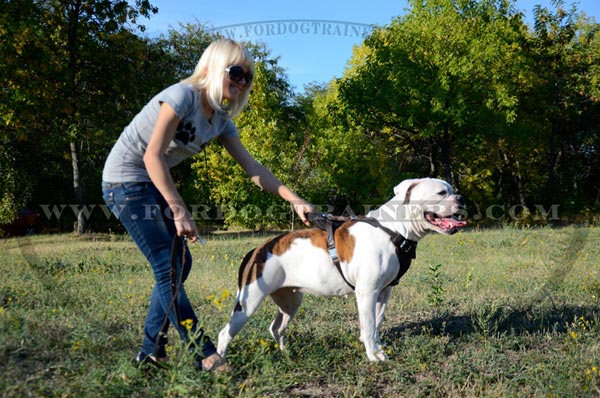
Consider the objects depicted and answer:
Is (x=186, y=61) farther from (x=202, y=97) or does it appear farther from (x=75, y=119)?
(x=202, y=97)

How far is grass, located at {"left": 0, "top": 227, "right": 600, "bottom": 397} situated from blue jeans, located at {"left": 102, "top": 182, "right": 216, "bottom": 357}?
20cm

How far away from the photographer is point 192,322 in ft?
Answer: 10.8

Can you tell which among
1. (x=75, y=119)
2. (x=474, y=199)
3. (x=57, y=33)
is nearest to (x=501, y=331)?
(x=75, y=119)

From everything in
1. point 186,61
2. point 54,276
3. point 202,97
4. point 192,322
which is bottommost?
point 54,276

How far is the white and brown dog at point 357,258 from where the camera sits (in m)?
3.78

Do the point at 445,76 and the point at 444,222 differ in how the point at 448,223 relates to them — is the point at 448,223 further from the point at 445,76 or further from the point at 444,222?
the point at 445,76

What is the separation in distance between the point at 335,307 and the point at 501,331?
174 centimetres

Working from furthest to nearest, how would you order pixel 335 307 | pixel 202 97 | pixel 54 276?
pixel 54 276 → pixel 335 307 → pixel 202 97

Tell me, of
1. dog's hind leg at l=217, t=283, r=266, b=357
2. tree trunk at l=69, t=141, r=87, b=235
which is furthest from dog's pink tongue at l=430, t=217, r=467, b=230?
tree trunk at l=69, t=141, r=87, b=235

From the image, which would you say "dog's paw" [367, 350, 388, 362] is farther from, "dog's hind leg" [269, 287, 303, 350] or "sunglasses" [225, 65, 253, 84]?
"sunglasses" [225, 65, 253, 84]

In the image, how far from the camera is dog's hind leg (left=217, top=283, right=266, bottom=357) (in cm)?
372

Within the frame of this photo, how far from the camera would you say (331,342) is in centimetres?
438

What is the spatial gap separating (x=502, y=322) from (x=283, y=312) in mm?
2396

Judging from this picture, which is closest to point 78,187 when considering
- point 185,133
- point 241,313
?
point 241,313
